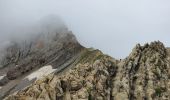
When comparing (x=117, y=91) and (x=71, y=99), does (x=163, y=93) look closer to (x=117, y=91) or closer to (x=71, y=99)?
(x=117, y=91)

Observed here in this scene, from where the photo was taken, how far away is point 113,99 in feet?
631

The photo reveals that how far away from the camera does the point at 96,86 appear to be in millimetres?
196125

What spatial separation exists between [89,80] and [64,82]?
361 inches

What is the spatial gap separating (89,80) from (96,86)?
3.38 meters

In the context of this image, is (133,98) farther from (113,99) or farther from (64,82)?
(64,82)

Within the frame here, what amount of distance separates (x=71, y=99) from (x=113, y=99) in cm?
1476

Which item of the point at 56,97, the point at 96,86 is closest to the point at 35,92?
the point at 56,97

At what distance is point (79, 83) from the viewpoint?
194 meters

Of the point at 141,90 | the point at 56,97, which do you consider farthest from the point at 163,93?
the point at 56,97

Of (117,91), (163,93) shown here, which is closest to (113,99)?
(117,91)

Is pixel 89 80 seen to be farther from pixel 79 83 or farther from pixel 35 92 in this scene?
pixel 35 92

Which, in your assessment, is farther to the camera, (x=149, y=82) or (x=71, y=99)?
(x=149, y=82)

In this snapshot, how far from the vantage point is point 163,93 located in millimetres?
193500

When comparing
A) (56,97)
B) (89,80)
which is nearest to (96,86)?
(89,80)
